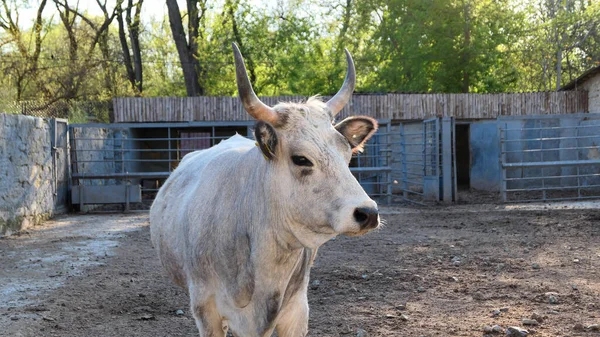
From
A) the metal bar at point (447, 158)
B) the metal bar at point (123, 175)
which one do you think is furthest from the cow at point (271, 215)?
the metal bar at point (447, 158)

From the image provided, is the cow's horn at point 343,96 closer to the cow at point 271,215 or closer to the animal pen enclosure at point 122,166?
the cow at point 271,215

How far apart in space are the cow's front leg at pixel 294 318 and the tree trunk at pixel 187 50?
24.1 m

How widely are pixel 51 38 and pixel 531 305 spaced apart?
1250 inches

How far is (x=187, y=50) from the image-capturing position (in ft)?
89.5

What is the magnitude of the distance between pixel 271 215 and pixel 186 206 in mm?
805

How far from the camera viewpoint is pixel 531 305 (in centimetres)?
547

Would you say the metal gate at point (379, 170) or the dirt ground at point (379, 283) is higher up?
the metal gate at point (379, 170)

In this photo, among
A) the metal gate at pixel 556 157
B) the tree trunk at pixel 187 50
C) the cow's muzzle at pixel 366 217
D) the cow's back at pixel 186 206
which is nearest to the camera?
the cow's muzzle at pixel 366 217

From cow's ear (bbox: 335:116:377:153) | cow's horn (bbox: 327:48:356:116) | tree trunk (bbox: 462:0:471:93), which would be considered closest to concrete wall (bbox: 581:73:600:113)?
tree trunk (bbox: 462:0:471:93)

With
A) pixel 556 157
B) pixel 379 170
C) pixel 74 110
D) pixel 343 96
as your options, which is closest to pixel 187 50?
pixel 74 110

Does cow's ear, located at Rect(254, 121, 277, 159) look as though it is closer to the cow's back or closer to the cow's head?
the cow's head

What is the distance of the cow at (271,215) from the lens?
3.01 meters

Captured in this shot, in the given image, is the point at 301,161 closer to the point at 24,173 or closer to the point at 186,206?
the point at 186,206

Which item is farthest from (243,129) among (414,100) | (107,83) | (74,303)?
(74,303)
